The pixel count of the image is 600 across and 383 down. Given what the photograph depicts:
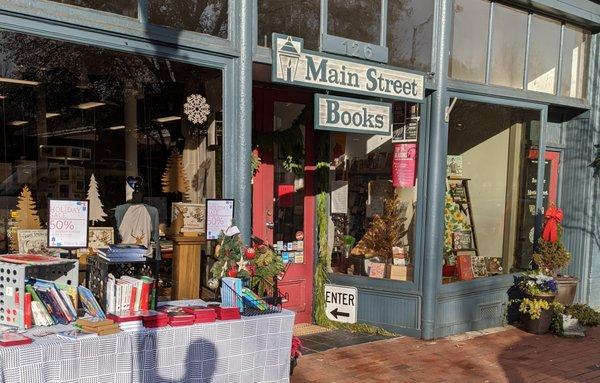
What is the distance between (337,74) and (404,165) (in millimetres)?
1721

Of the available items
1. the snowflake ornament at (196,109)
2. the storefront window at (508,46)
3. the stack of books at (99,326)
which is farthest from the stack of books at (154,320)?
the storefront window at (508,46)

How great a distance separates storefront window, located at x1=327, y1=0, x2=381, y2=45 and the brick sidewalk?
343 cm

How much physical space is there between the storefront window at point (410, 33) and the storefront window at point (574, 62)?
8.93 feet

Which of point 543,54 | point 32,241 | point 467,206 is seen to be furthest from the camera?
point 543,54

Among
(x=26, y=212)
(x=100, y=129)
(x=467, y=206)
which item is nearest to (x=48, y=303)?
(x=26, y=212)

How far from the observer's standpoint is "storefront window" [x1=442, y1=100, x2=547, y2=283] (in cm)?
681

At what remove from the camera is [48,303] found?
11.5ft

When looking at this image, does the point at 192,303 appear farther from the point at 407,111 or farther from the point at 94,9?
the point at 407,111

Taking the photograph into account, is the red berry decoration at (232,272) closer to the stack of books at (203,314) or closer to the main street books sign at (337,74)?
the stack of books at (203,314)

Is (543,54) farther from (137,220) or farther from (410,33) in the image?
(137,220)

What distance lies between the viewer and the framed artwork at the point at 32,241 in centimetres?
441

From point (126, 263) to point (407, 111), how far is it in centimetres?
400

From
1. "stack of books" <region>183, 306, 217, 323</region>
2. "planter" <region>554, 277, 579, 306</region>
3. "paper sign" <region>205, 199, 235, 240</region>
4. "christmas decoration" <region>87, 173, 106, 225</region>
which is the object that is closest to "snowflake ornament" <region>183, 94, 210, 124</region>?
"paper sign" <region>205, 199, 235, 240</region>

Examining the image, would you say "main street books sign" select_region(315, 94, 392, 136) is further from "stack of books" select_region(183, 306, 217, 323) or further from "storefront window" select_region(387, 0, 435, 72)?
"stack of books" select_region(183, 306, 217, 323)
